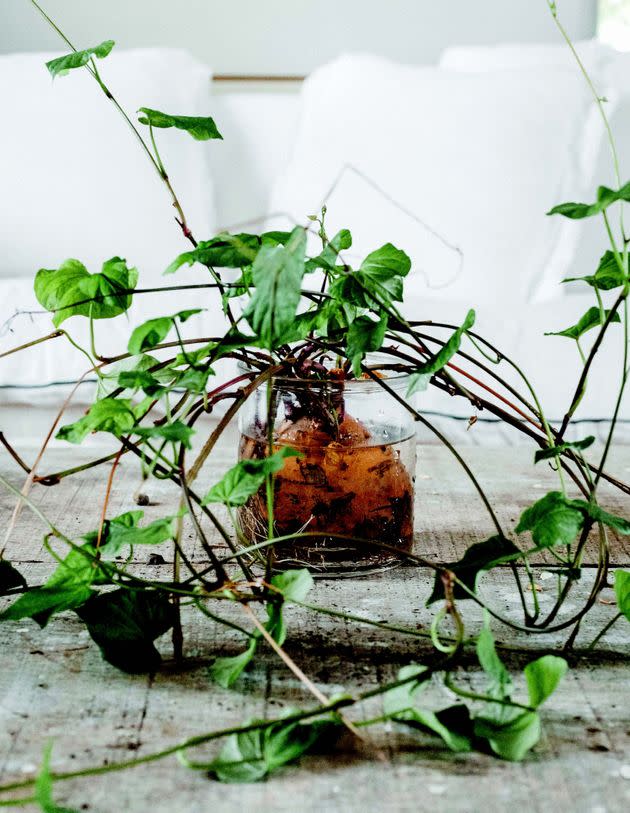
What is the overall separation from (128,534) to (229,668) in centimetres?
10

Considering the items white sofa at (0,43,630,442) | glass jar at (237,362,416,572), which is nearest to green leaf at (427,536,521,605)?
glass jar at (237,362,416,572)

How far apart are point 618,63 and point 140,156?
1.14 m

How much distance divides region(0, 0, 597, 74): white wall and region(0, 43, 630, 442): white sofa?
1.63ft

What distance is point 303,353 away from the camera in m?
0.68

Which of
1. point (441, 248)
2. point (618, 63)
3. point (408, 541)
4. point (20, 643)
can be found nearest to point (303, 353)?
point (408, 541)

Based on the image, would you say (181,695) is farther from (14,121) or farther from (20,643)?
(14,121)

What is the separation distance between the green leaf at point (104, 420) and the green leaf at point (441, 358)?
0.18 m

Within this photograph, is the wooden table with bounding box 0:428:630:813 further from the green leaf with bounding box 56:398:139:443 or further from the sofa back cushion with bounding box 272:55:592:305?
the sofa back cushion with bounding box 272:55:592:305

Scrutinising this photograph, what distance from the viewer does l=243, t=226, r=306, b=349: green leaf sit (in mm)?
461

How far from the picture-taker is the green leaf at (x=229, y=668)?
20.1 inches

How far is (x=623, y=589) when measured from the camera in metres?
0.54

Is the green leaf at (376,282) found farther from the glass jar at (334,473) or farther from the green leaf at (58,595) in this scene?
the green leaf at (58,595)

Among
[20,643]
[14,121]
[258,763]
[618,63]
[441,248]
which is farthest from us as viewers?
[618,63]

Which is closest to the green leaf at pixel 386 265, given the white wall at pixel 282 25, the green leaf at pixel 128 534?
the green leaf at pixel 128 534
